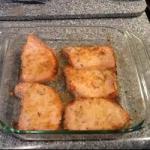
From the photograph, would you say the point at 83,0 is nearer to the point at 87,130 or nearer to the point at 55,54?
the point at 55,54

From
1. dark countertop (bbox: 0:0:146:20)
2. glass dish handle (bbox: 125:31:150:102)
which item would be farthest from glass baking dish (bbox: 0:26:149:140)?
dark countertop (bbox: 0:0:146:20)

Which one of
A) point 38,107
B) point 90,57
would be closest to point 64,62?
point 90,57

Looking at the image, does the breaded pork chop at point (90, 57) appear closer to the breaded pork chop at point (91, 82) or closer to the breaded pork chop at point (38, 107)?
the breaded pork chop at point (91, 82)

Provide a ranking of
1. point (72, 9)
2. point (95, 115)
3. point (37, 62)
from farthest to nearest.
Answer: point (72, 9) → point (37, 62) → point (95, 115)

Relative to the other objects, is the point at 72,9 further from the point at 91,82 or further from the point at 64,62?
the point at 91,82

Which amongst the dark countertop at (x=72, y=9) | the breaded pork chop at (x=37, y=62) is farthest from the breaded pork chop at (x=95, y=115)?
the dark countertop at (x=72, y=9)

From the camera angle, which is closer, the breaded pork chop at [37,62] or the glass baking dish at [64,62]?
the glass baking dish at [64,62]

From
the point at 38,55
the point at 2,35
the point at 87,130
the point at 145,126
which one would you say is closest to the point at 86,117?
the point at 87,130
